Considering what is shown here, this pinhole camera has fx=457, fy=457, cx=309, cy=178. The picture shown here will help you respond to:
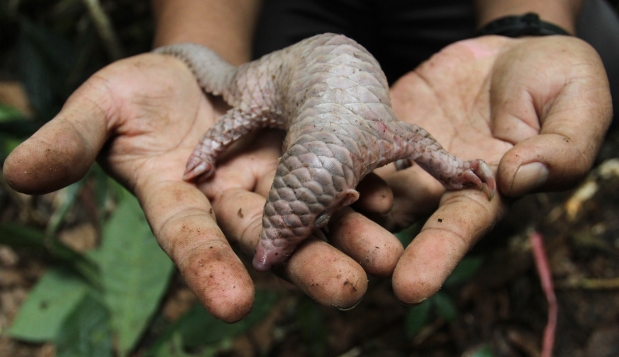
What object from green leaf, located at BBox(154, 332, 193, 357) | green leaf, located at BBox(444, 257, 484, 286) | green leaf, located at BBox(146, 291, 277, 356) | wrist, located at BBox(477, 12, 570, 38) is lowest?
green leaf, located at BBox(154, 332, 193, 357)

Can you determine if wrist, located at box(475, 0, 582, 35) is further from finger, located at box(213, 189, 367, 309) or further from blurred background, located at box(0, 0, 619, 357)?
finger, located at box(213, 189, 367, 309)

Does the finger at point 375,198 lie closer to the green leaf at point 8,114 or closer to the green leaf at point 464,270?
the green leaf at point 464,270

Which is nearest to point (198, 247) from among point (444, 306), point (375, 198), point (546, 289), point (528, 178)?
point (375, 198)

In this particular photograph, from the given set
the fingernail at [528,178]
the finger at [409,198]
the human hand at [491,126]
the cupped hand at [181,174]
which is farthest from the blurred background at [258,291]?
the cupped hand at [181,174]

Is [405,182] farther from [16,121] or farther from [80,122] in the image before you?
[16,121]

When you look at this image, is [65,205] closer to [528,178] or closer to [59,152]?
[59,152]

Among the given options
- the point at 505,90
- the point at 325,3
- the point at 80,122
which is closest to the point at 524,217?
the point at 505,90

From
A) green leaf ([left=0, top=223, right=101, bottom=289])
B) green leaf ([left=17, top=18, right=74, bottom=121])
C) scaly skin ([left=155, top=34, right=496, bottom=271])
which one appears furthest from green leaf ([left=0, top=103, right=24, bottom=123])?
scaly skin ([left=155, top=34, right=496, bottom=271])
